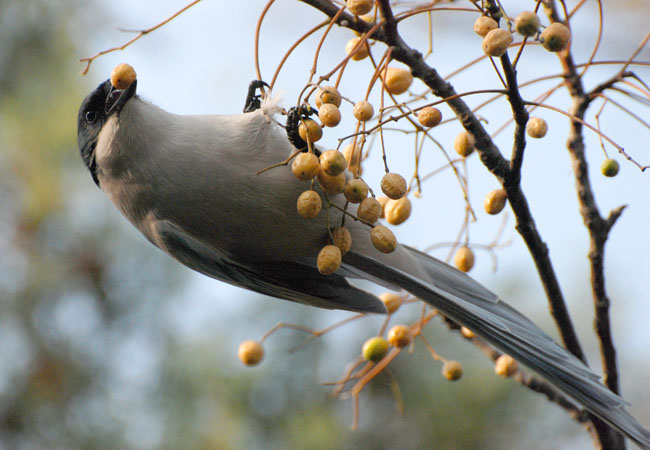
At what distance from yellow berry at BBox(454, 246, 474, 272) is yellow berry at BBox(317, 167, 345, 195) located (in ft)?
2.11

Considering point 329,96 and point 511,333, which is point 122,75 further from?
point 511,333

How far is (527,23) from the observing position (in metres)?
1.37

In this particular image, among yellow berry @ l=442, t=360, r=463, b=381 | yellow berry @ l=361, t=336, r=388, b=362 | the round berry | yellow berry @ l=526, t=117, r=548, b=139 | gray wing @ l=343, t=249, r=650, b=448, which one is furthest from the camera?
yellow berry @ l=442, t=360, r=463, b=381

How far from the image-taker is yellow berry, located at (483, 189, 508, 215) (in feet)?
5.72

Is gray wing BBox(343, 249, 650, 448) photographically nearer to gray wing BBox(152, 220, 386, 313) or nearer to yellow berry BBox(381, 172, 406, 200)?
gray wing BBox(152, 220, 386, 313)

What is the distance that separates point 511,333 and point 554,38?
0.92 meters

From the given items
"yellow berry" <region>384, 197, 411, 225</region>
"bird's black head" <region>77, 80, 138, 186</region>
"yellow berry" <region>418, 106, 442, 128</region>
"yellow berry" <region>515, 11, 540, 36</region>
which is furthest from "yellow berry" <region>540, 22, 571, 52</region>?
"bird's black head" <region>77, 80, 138, 186</region>

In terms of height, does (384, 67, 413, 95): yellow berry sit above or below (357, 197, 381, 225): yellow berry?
above

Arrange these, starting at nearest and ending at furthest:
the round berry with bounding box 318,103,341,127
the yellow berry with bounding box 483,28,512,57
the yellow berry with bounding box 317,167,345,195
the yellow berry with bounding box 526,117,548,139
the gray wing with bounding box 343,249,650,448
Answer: the yellow berry with bounding box 483,28,512,57, the round berry with bounding box 318,103,341,127, the yellow berry with bounding box 317,167,345,195, the yellow berry with bounding box 526,117,548,139, the gray wing with bounding box 343,249,650,448

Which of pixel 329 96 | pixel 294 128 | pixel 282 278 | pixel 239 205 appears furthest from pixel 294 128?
pixel 282 278

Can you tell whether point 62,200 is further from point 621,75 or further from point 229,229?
point 621,75

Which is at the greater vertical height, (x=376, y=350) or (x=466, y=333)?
(x=466, y=333)

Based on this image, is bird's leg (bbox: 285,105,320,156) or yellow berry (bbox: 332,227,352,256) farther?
bird's leg (bbox: 285,105,320,156)

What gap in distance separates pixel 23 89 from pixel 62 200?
3.60ft
